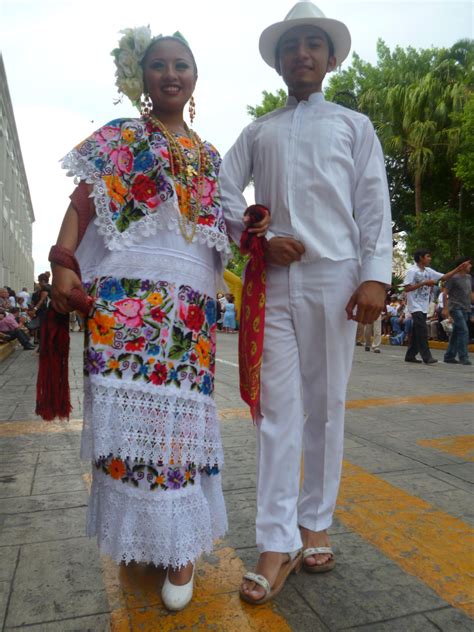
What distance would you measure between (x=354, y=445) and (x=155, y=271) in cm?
243

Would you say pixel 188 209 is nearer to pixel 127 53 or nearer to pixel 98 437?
pixel 127 53

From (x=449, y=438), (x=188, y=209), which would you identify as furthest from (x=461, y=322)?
(x=188, y=209)

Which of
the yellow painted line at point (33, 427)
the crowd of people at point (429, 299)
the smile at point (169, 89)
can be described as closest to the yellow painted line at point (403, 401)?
the yellow painted line at point (33, 427)

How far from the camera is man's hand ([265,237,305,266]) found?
2.15 metres

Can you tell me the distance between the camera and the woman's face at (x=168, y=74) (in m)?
2.19

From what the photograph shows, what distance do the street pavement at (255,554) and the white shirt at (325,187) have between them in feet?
3.50

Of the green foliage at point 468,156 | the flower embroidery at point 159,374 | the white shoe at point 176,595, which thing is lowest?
the white shoe at point 176,595

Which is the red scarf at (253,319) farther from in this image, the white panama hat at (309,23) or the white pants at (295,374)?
the white panama hat at (309,23)

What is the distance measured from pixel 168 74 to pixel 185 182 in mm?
413

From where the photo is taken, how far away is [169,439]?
1996mm

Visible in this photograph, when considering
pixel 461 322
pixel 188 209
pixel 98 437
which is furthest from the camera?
pixel 461 322

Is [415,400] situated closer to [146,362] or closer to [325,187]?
[325,187]

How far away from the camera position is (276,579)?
6.71ft

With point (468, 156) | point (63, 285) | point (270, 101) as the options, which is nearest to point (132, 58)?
point (63, 285)
